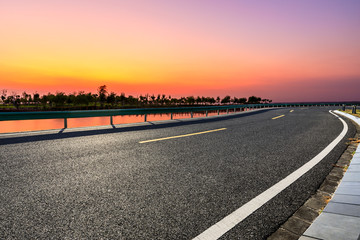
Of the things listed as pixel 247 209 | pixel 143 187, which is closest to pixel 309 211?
pixel 247 209

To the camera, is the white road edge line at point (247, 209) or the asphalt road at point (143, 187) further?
the asphalt road at point (143, 187)

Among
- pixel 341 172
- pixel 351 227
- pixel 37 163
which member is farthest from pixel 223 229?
pixel 37 163

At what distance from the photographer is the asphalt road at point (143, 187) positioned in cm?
232

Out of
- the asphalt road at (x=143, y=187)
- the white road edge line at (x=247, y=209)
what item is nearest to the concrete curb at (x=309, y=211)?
the asphalt road at (x=143, y=187)

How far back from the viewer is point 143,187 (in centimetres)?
335

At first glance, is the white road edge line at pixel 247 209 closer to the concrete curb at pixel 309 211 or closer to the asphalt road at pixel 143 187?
the asphalt road at pixel 143 187

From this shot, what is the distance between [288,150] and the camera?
5836 millimetres

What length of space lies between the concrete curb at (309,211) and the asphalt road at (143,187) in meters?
0.10

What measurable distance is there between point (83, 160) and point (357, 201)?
4889 mm

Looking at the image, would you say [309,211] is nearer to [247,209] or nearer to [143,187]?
[247,209]

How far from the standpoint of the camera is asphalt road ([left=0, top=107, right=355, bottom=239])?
232 centimetres

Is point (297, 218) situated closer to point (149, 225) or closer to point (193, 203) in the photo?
point (193, 203)

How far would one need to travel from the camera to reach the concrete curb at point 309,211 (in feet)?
7.36

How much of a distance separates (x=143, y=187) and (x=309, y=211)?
2313mm
